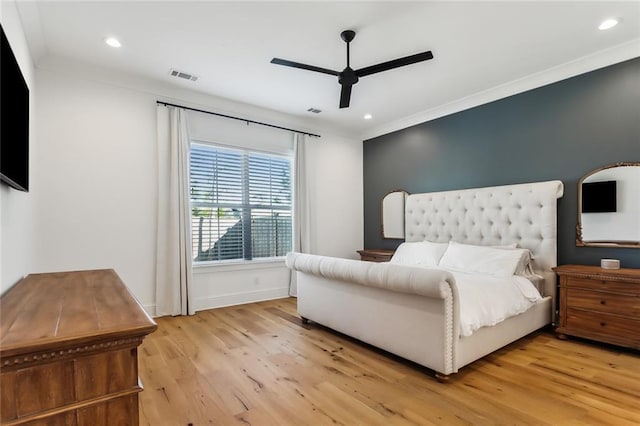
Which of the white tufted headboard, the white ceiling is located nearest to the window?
the white ceiling

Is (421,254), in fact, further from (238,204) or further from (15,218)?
(15,218)

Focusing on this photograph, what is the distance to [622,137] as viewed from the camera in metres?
3.15

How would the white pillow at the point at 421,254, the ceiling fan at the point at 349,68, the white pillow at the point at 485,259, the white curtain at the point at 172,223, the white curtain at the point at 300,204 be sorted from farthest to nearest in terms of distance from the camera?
the white curtain at the point at 300,204 < the white pillow at the point at 421,254 < the white curtain at the point at 172,223 < the white pillow at the point at 485,259 < the ceiling fan at the point at 349,68

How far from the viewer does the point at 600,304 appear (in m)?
2.93

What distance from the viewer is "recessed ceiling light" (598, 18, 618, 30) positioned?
8.94ft

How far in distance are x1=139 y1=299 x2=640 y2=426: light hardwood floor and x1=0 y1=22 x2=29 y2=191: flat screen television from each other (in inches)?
62.4

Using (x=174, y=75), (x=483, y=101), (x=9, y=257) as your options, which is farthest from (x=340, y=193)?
(x=9, y=257)

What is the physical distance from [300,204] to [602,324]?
3.83 meters

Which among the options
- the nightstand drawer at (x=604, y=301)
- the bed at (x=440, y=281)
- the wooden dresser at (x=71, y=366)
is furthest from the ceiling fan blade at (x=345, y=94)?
the nightstand drawer at (x=604, y=301)

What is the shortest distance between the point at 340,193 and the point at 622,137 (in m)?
3.74

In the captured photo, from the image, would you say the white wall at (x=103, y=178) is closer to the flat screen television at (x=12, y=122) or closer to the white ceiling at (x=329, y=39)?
the white ceiling at (x=329, y=39)

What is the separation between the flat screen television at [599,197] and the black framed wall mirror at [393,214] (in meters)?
2.31

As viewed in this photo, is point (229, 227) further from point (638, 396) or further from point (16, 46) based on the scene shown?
point (638, 396)

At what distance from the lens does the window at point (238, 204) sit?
14.5 feet
